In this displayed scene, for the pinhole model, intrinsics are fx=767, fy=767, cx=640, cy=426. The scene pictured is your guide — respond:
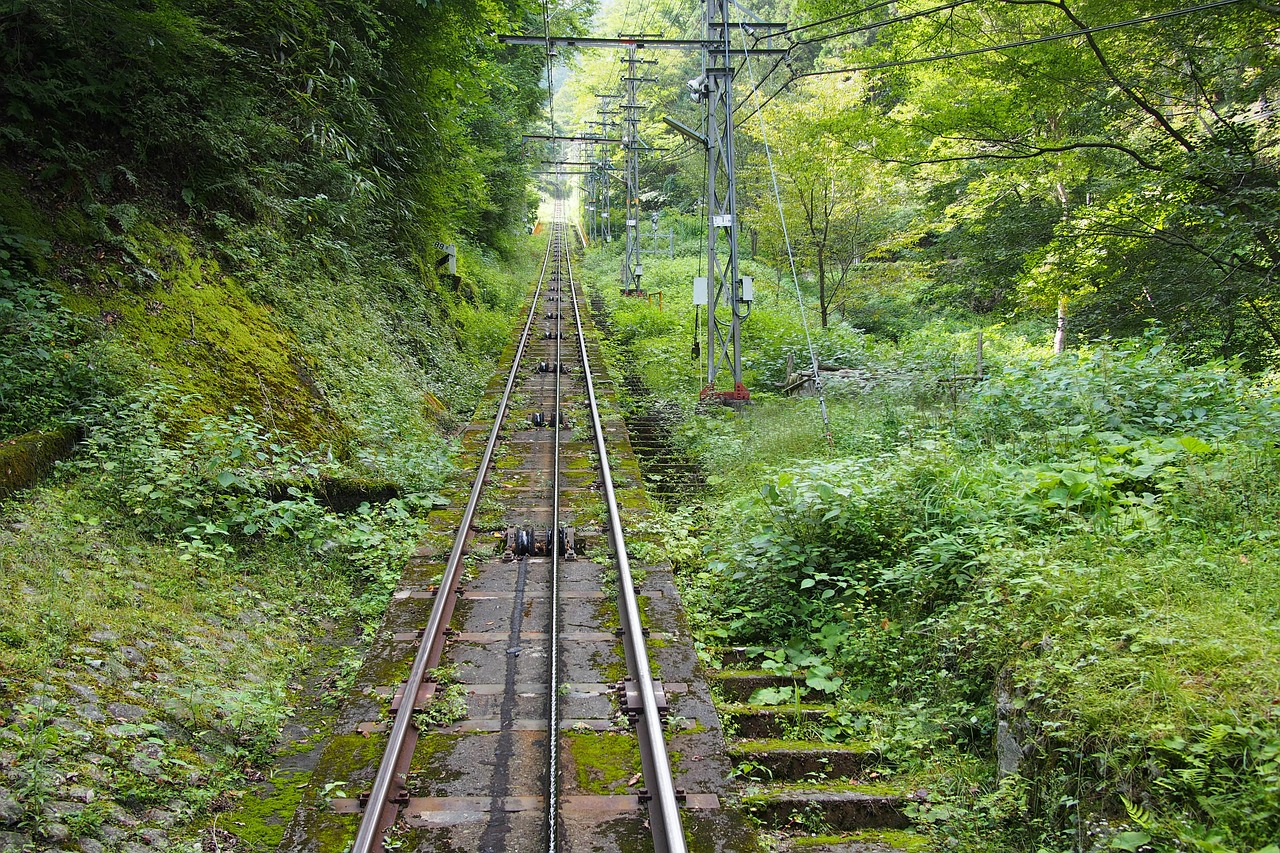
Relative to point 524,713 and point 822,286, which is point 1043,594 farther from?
point 822,286

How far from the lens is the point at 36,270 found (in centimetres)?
642

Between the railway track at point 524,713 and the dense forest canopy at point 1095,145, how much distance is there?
5.80m

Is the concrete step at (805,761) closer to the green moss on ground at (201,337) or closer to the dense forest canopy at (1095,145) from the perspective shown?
the green moss on ground at (201,337)

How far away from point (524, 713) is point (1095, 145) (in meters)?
9.41

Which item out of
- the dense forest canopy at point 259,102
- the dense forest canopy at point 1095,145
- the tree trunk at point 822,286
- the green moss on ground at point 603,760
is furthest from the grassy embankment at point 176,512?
the tree trunk at point 822,286

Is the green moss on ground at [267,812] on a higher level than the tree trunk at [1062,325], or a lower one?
lower

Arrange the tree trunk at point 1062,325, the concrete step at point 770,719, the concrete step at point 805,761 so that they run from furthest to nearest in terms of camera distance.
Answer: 1. the tree trunk at point 1062,325
2. the concrete step at point 770,719
3. the concrete step at point 805,761

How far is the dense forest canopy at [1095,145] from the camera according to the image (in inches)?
327

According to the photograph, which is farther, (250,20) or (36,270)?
(250,20)

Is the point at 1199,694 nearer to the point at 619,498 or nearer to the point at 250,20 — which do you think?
the point at 619,498

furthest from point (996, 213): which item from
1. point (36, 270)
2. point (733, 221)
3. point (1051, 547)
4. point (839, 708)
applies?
point (36, 270)

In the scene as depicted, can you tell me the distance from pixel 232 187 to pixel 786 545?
307 inches

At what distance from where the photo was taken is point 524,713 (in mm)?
4648

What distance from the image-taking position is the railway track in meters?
3.70
